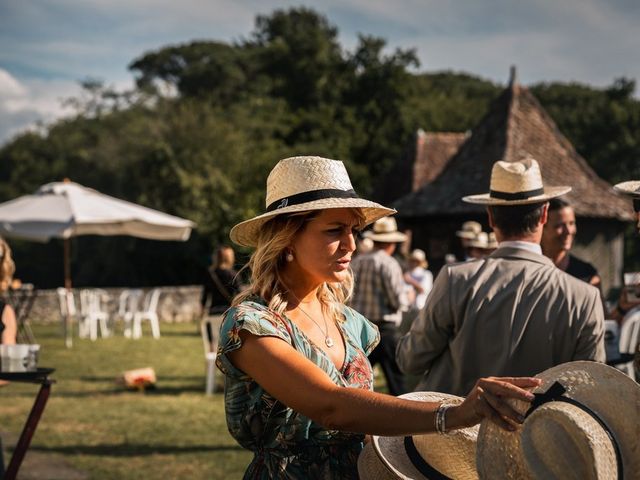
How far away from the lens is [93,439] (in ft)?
30.5

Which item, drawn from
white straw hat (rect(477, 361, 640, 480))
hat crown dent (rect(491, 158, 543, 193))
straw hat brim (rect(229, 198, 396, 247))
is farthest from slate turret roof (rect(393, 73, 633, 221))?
white straw hat (rect(477, 361, 640, 480))

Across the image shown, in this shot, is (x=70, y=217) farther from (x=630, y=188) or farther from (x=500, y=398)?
(x=500, y=398)

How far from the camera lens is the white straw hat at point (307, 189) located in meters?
2.90

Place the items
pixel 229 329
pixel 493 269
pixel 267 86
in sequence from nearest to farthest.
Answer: pixel 229 329
pixel 493 269
pixel 267 86

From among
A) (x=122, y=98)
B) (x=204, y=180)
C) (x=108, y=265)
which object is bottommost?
(x=108, y=265)

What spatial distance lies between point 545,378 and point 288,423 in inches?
32.1

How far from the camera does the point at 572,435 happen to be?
2.25 meters

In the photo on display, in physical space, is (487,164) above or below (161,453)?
above

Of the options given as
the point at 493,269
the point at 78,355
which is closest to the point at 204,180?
the point at 78,355

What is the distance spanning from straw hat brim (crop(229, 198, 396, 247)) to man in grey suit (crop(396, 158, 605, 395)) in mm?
1115

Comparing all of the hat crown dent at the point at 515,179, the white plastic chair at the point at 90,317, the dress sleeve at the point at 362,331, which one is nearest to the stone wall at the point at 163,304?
the white plastic chair at the point at 90,317

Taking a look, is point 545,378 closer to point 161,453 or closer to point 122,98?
point 161,453

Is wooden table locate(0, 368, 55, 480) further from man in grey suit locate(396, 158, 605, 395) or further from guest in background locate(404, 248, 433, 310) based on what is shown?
guest in background locate(404, 248, 433, 310)

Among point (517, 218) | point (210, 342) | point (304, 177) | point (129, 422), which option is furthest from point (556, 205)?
point (210, 342)
